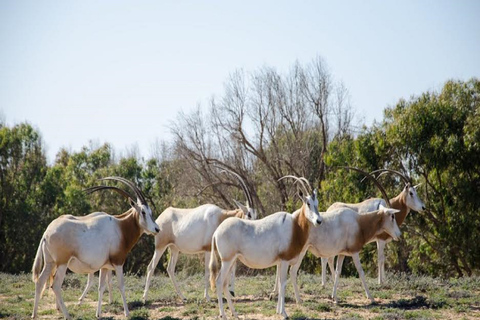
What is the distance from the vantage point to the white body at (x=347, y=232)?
15492 mm

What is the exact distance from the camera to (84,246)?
45.3 feet

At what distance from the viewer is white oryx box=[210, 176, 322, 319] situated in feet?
44.2

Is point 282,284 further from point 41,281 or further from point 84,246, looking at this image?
point 41,281

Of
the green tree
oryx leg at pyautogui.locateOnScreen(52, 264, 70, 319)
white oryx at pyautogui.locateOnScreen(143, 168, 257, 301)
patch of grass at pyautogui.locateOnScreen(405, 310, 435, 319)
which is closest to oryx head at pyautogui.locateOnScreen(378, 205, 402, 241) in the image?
patch of grass at pyautogui.locateOnScreen(405, 310, 435, 319)

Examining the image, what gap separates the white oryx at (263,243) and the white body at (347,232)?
121 centimetres

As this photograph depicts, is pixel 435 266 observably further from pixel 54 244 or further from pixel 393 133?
pixel 54 244

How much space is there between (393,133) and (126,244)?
15045 millimetres

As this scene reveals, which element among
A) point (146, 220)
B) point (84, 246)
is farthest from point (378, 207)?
point (84, 246)

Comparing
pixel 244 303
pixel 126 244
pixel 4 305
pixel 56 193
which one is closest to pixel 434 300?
pixel 244 303

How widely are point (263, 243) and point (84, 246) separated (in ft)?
13.0

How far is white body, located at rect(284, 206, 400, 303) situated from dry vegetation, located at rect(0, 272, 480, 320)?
2.21 ft

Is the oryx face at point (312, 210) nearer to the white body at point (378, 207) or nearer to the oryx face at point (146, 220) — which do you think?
the white body at point (378, 207)

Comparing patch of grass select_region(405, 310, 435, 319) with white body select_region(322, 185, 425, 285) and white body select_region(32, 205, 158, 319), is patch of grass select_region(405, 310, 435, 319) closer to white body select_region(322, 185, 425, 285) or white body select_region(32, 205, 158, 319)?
white body select_region(322, 185, 425, 285)

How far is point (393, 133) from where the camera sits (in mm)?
26234
